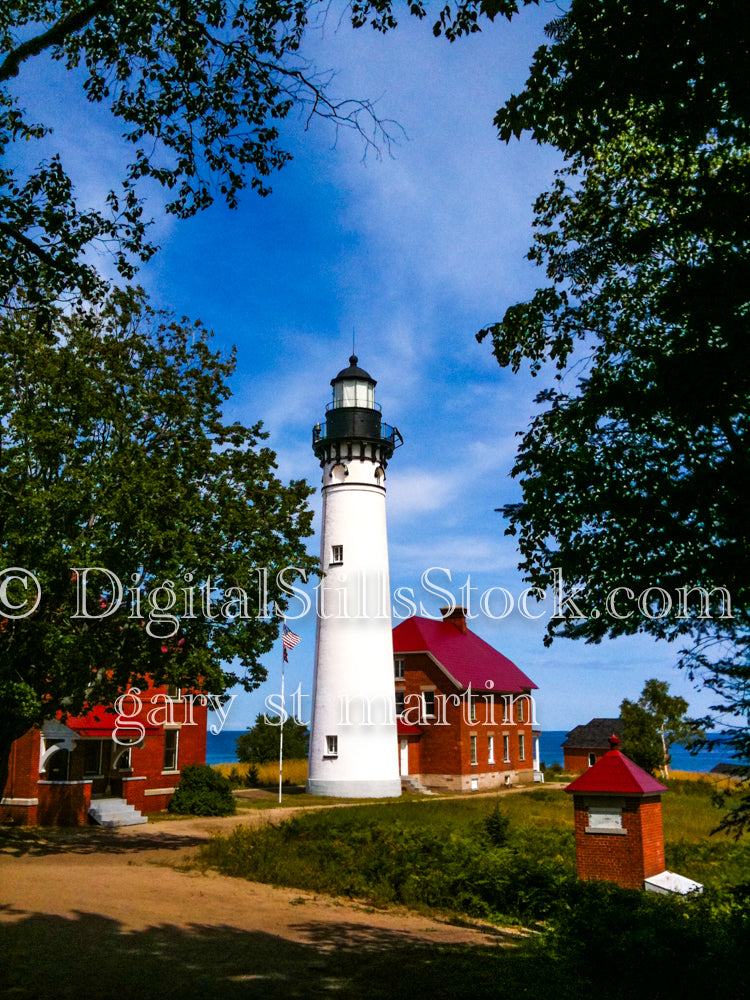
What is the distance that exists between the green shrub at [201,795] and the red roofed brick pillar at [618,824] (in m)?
19.8

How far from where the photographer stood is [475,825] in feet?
71.9

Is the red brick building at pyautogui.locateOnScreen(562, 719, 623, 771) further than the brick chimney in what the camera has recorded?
Yes

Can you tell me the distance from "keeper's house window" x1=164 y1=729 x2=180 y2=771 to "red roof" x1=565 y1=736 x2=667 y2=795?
72.8 feet

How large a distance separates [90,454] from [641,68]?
17.4m

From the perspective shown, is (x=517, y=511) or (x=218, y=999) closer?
(x=218, y=999)

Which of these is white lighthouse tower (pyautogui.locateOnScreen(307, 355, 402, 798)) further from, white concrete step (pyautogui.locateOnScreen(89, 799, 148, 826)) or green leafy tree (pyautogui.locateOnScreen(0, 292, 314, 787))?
green leafy tree (pyautogui.locateOnScreen(0, 292, 314, 787))

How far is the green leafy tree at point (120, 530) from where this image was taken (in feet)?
61.8

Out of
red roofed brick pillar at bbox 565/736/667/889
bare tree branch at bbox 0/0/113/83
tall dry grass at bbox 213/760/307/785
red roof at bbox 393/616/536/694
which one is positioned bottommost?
tall dry grass at bbox 213/760/307/785

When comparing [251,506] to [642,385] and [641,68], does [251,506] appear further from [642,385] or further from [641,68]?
[641,68]

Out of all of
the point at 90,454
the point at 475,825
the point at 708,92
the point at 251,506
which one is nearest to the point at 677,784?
the point at 475,825

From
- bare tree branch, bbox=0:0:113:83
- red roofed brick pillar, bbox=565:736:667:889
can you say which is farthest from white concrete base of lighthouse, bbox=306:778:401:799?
bare tree branch, bbox=0:0:113:83

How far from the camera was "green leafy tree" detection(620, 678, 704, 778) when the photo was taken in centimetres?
4947

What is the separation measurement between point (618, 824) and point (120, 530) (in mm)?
12903

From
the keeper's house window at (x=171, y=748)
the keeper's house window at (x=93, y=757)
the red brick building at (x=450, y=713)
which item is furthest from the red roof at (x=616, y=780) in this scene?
the red brick building at (x=450, y=713)
